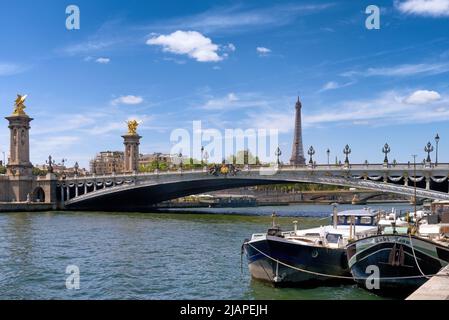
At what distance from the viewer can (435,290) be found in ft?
41.1

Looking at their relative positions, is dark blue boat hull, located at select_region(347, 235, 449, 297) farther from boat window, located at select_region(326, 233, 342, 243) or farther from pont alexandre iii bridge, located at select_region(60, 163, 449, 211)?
pont alexandre iii bridge, located at select_region(60, 163, 449, 211)

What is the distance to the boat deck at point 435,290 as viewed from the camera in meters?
11.7

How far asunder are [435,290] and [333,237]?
10.3 meters

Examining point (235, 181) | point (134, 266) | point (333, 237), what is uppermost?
point (235, 181)

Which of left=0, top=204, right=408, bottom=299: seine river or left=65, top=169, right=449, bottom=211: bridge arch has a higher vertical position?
left=65, top=169, right=449, bottom=211: bridge arch

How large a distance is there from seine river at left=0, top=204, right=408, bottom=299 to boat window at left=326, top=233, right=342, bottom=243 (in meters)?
2.15

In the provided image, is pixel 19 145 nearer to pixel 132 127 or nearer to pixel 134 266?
pixel 132 127

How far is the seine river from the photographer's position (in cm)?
2056

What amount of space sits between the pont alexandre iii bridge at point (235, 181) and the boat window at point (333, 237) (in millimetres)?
9274

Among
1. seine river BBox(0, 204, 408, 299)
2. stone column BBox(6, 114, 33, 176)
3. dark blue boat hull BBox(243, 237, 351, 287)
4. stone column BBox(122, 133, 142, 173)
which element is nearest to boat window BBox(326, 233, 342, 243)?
dark blue boat hull BBox(243, 237, 351, 287)


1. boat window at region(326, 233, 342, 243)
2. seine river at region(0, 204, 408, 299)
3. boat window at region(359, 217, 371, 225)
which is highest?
boat window at region(359, 217, 371, 225)

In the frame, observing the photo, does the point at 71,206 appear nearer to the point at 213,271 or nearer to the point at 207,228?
the point at 207,228

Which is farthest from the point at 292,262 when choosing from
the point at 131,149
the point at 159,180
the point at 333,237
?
the point at 131,149
